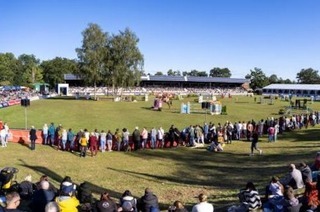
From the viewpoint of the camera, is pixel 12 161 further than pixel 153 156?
No

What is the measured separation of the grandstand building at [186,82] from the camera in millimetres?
123963

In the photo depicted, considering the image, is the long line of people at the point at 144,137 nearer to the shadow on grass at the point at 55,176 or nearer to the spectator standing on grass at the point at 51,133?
the spectator standing on grass at the point at 51,133

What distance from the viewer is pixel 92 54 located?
71.9 metres

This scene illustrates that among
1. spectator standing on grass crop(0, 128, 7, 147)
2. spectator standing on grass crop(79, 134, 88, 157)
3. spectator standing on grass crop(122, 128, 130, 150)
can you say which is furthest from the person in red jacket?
spectator standing on grass crop(0, 128, 7, 147)

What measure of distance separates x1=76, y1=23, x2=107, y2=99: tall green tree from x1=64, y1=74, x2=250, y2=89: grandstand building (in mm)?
45446

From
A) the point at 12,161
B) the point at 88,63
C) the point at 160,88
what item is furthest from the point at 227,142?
the point at 160,88

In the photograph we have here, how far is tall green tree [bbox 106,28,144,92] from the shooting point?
7344 centimetres

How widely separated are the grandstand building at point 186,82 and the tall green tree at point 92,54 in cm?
4545

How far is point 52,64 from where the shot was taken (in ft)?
477

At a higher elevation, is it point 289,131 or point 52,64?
point 52,64

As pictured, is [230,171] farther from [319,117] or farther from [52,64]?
[52,64]

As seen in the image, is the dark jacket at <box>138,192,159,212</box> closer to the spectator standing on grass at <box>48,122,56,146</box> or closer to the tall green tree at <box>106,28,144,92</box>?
the spectator standing on grass at <box>48,122,56,146</box>

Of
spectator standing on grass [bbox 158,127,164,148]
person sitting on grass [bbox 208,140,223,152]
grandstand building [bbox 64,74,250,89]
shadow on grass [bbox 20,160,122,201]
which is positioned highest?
grandstand building [bbox 64,74,250,89]

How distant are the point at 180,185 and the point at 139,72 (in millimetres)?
60202
